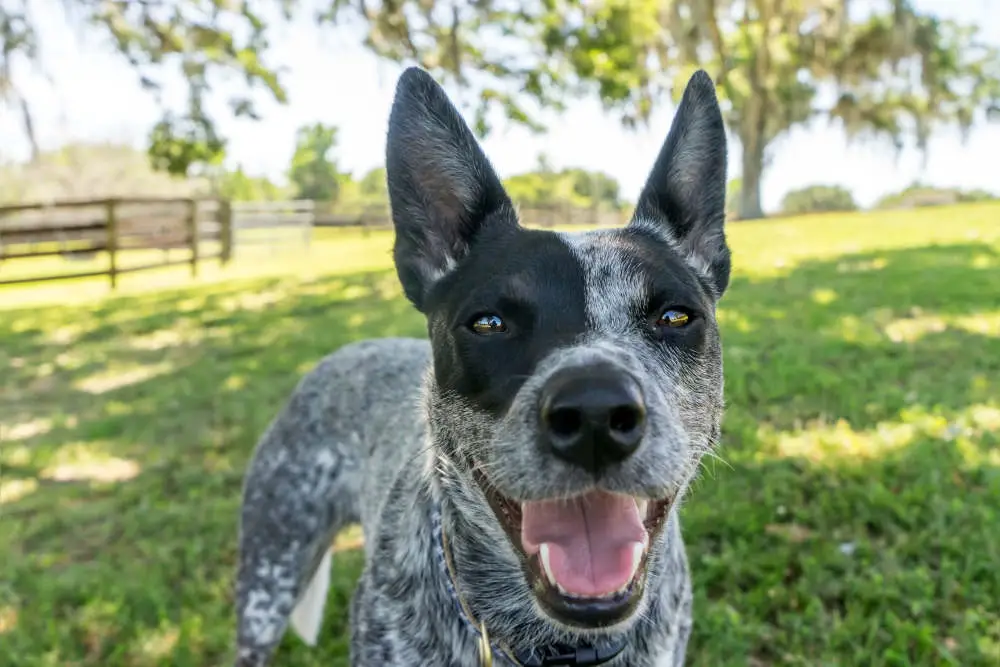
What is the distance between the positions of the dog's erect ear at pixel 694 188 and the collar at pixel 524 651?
136 cm

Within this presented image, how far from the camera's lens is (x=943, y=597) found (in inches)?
146

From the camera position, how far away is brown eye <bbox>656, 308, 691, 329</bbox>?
2.45 m

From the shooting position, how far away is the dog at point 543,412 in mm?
2031

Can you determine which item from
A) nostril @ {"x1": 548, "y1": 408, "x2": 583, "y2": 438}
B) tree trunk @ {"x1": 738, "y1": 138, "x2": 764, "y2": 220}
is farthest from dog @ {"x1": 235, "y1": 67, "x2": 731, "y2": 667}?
tree trunk @ {"x1": 738, "y1": 138, "x2": 764, "y2": 220}

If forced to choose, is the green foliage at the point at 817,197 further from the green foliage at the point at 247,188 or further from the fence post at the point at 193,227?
the fence post at the point at 193,227

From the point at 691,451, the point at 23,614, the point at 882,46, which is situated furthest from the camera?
the point at 882,46

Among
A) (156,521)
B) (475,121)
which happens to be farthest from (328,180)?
(156,521)

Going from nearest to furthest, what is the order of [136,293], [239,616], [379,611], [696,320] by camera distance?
1. [696,320]
2. [379,611]
3. [239,616]
4. [136,293]

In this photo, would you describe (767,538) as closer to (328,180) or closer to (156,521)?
(156,521)

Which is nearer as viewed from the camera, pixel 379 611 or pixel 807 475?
pixel 379 611

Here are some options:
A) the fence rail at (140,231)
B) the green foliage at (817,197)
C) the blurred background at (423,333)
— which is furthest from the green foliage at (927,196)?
the fence rail at (140,231)

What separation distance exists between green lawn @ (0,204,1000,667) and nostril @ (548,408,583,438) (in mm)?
1109

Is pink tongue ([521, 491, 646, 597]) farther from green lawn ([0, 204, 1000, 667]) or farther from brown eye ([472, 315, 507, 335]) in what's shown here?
green lawn ([0, 204, 1000, 667])

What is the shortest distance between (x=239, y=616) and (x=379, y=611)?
1231 mm
